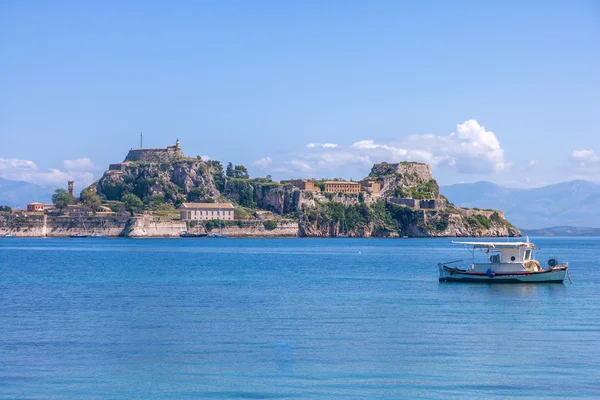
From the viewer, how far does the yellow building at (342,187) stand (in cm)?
17762

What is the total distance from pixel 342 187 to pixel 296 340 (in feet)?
502

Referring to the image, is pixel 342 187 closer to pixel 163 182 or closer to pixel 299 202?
pixel 299 202

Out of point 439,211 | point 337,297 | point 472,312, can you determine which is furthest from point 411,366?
point 439,211

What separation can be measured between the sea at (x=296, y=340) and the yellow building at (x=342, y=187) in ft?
429

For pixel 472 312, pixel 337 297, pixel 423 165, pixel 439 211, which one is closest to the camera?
pixel 472 312

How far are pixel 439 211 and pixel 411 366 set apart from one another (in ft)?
493

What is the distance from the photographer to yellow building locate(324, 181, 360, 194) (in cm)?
17762

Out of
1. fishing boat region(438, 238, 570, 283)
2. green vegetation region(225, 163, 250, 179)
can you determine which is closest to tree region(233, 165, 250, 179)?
green vegetation region(225, 163, 250, 179)

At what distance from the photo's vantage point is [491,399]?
19.0m

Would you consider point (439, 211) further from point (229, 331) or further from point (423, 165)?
point (229, 331)

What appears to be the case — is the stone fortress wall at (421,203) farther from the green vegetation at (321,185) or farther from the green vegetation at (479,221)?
the green vegetation at (321,185)

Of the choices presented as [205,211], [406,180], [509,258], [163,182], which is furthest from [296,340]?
[406,180]

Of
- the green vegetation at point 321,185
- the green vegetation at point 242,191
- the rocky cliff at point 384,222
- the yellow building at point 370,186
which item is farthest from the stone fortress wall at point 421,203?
the green vegetation at point 242,191

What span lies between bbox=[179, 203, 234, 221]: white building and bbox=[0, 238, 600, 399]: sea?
104096 millimetres
